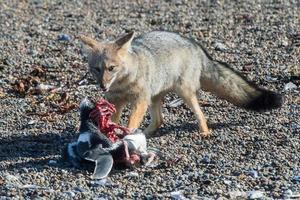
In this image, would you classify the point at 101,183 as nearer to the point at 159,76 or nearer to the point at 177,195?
the point at 177,195

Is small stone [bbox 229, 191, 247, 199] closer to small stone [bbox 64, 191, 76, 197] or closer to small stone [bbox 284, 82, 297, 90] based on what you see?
small stone [bbox 64, 191, 76, 197]

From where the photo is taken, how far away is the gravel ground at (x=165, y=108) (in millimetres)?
7332

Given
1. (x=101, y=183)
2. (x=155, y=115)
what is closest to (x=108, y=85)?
(x=155, y=115)

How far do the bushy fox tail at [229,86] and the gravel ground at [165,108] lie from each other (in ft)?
0.53

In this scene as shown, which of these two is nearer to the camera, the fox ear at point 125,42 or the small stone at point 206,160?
the small stone at point 206,160

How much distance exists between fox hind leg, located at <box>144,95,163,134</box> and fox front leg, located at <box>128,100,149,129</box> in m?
0.33

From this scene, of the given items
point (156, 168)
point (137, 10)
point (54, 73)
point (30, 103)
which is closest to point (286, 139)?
point (156, 168)

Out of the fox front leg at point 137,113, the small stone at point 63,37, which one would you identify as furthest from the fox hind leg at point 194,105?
the small stone at point 63,37

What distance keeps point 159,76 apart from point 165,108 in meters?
0.78

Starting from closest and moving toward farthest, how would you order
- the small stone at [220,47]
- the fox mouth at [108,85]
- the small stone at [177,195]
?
the small stone at [177,195]
the fox mouth at [108,85]
the small stone at [220,47]

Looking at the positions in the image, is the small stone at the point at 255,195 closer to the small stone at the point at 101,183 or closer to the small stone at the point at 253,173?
the small stone at the point at 253,173

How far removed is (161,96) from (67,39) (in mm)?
3956

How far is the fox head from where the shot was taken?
28.5 ft


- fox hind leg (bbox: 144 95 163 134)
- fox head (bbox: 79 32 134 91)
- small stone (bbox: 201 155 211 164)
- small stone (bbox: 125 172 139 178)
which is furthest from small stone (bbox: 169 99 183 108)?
small stone (bbox: 125 172 139 178)
